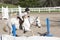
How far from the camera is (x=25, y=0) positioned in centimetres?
6031

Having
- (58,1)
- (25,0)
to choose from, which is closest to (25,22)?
(25,0)

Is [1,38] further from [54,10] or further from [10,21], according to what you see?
[54,10]

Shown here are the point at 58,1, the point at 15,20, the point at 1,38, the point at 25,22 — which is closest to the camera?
the point at 1,38

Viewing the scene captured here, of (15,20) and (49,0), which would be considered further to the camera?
(49,0)

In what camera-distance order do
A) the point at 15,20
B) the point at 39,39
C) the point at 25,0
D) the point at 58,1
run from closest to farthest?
the point at 39,39 → the point at 15,20 → the point at 25,0 → the point at 58,1

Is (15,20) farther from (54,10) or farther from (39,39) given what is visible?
(54,10)

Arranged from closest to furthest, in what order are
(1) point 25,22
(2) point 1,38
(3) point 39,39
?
(3) point 39,39 < (2) point 1,38 < (1) point 25,22

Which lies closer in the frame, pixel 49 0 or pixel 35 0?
pixel 35 0

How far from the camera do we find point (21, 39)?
5.88 metres

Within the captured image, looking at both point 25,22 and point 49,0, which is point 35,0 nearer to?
point 49,0

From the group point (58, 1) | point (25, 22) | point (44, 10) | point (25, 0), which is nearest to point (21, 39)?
point (25, 22)

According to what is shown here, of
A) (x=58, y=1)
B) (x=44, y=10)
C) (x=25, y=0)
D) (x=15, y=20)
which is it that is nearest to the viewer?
(x=15, y=20)

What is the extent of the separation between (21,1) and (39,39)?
5575 cm

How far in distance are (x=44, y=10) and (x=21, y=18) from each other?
28048 millimetres
